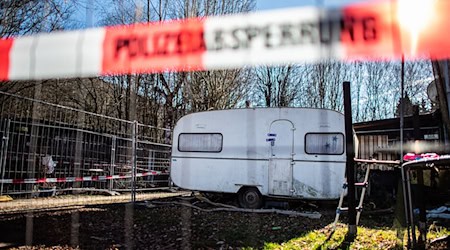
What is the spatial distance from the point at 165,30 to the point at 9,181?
16.2ft

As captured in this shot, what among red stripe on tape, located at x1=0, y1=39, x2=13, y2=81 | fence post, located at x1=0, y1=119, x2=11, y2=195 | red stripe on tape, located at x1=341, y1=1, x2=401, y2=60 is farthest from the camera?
fence post, located at x1=0, y1=119, x2=11, y2=195

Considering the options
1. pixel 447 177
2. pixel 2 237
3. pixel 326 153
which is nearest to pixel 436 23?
pixel 447 177

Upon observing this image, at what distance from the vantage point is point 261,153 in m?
6.12

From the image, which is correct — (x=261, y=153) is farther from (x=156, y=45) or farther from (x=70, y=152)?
(x=156, y=45)

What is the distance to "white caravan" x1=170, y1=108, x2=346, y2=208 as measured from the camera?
19.0ft

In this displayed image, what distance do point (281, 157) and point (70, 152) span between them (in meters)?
3.92

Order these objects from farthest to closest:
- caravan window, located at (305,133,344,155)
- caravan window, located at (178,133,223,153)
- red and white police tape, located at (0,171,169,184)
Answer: caravan window, located at (178,133,223,153)
caravan window, located at (305,133,344,155)
red and white police tape, located at (0,171,169,184)

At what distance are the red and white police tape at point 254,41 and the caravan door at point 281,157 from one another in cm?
Result: 463

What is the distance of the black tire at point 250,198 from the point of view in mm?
6032

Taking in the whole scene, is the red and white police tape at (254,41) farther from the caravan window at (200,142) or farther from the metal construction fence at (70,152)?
the caravan window at (200,142)

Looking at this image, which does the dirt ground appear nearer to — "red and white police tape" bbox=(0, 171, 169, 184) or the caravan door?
the caravan door

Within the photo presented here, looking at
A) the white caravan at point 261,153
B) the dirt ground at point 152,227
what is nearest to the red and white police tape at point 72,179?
the dirt ground at point 152,227

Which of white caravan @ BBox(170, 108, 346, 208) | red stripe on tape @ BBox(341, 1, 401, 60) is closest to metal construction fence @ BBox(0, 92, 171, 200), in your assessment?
white caravan @ BBox(170, 108, 346, 208)

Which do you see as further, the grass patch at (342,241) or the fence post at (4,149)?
the fence post at (4,149)
